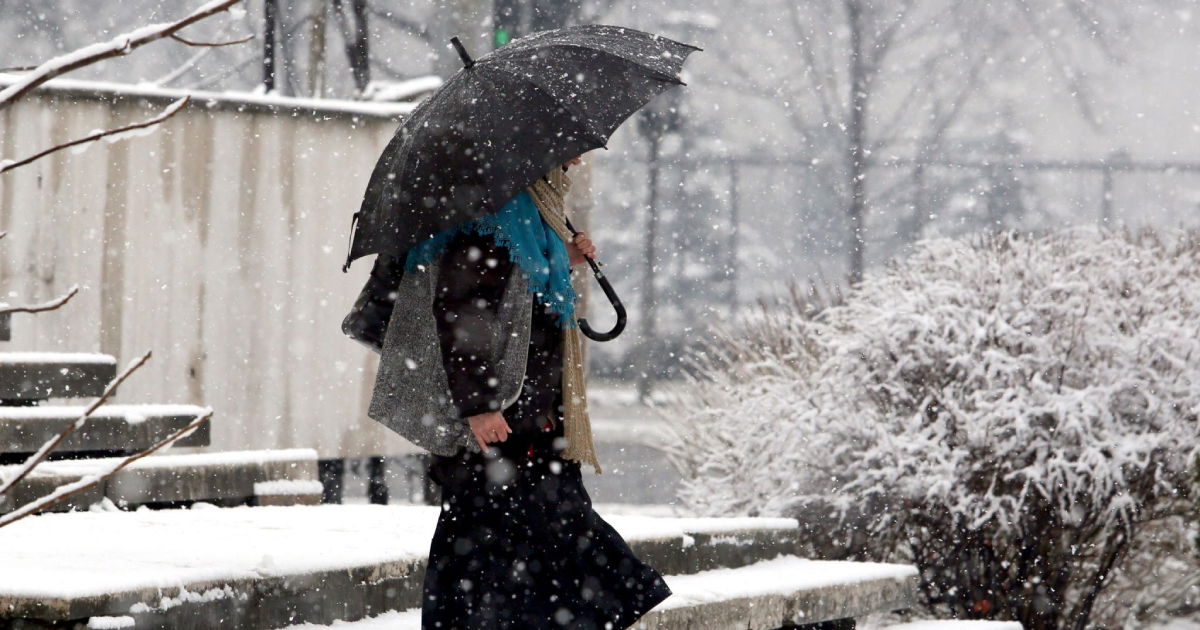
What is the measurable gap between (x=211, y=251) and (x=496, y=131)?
12.1 feet

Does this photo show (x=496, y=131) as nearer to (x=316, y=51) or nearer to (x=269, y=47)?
(x=316, y=51)

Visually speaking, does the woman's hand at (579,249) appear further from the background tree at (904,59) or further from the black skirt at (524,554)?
the background tree at (904,59)

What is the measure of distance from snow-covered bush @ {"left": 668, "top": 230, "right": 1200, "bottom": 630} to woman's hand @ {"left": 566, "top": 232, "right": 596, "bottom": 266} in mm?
2680

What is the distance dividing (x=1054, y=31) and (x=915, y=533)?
59.2 ft

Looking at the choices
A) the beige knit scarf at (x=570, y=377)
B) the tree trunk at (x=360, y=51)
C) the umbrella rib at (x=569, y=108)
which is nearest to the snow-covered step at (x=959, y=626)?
the beige knit scarf at (x=570, y=377)

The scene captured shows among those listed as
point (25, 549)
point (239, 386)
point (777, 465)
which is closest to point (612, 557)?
point (25, 549)

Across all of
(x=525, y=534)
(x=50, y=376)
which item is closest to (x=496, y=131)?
(x=525, y=534)

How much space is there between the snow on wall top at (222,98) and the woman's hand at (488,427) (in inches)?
117

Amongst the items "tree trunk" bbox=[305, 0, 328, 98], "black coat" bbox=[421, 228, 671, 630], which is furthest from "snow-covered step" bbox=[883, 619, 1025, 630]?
"tree trunk" bbox=[305, 0, 328, 98]

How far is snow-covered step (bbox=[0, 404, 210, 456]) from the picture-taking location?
4434 mm

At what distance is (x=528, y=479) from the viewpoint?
121 inches

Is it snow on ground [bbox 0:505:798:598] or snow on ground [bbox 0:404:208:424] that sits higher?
snow on ground [bbox 0:404:208:424]

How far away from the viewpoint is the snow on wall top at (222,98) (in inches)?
234

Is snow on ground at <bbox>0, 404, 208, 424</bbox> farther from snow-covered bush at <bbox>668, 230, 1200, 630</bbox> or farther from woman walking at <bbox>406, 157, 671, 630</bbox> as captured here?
snow-covered bush at <bbox>668, 230, 1200, 630</bbox>
